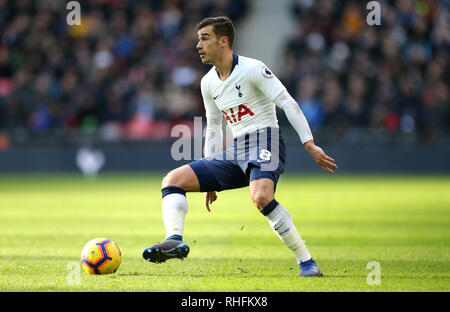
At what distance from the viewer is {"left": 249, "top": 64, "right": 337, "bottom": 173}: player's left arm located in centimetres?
624

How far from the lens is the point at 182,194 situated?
672 centimetres

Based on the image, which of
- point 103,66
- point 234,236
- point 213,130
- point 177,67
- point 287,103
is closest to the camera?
point 287,103

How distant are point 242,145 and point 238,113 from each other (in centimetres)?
30

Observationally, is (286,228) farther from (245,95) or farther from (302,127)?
(245,95)

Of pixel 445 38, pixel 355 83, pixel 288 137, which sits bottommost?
pixel 288 137

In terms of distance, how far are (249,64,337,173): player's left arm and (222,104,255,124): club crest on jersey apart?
25cm

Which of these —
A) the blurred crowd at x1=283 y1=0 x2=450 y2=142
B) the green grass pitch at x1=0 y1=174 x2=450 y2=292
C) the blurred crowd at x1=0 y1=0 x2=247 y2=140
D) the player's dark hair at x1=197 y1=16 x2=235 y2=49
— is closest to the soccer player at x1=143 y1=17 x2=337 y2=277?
the player's dark hair at x1=197 y1=16 x2=235 y2=49

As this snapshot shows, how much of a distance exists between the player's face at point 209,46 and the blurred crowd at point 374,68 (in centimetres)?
1429

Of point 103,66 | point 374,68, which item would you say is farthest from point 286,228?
point 103,66

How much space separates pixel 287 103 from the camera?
21.2ft
